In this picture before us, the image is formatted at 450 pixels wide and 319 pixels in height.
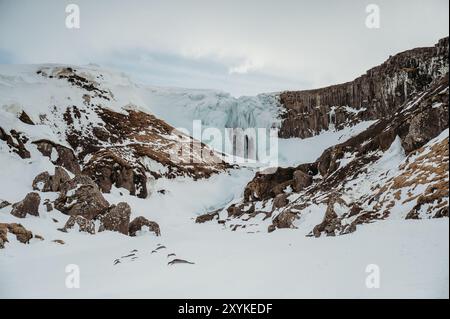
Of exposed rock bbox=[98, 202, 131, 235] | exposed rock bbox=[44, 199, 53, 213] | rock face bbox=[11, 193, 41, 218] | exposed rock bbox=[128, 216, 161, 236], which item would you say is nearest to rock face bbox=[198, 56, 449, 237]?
exposed rock bbox=[128, 216, 161, 236]

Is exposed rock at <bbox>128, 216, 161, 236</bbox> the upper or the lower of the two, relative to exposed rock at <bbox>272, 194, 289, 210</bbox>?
lower

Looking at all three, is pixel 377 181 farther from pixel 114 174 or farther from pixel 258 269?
pixel 114 174

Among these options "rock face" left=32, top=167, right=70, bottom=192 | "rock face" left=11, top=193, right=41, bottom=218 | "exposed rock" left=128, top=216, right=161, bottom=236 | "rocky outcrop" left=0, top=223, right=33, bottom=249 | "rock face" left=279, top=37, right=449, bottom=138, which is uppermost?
"rock face" left=279, top=37, right=449, bottom=138

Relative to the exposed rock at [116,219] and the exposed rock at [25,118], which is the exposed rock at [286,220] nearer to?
the exposed rock at [116,219]

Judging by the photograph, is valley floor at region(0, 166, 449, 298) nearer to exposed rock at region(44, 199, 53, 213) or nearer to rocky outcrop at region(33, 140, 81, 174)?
exposed rock at region(44, 199, 53, 213)

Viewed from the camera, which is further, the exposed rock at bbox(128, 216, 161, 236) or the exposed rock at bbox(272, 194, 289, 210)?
the exposed rock at bbox(272, 194, 289, 210)

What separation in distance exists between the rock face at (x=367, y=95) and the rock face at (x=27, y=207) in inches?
2398

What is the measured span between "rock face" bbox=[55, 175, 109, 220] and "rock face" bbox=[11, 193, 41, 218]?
12.3 feet

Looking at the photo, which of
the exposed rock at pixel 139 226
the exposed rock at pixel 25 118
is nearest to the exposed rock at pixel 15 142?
the exposed rock at pixel 25 118

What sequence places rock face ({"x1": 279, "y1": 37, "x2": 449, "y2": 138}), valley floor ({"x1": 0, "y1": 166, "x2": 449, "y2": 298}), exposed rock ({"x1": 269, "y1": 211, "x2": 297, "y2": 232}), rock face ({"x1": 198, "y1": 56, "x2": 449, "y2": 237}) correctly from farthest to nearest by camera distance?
rock face ({"x1": 279, "y1": 37, "x2": 449, "y2": 138}) < exposed rock ({"x1": 269, "y1": 211, "x2": 297, "y2": 232}) < rock face ({"x1": 198, "y1": 56, "x2": 449, "y2": 237}) < valley floor ({"x1": 0, "y1": 166, "x2": 449, "y2": 298})

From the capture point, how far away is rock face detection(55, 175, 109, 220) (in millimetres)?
34875

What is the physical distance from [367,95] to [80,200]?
2986 inches
